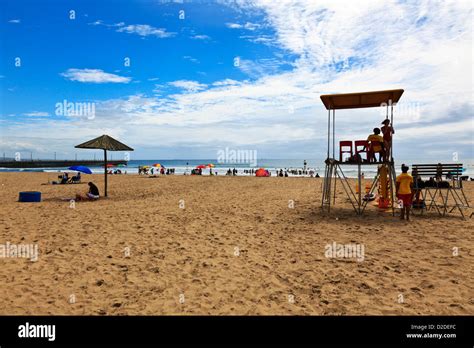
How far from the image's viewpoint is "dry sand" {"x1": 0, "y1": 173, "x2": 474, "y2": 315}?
3.89 metres

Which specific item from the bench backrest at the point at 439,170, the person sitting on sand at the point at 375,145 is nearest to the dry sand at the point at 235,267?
the bench backrest at the point at 439,170

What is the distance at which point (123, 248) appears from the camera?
6.20 m

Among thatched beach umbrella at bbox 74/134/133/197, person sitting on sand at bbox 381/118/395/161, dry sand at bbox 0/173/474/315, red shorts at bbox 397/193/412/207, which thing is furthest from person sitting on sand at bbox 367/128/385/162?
thatched beach umbrella at bbox 74/134/133/197

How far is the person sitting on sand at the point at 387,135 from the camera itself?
9.38 meters

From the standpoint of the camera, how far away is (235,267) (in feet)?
17.1

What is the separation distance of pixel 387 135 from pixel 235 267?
23.2 feet

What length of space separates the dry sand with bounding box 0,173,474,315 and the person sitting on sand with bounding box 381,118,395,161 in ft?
6.67

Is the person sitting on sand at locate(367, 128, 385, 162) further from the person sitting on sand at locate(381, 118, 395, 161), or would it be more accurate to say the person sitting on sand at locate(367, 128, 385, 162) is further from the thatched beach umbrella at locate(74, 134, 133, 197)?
the thatched beach umbrella at locate(74, 134, 133, 197)

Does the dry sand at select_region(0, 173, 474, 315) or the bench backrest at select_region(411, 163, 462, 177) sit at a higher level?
the bench backrest at select_region(411, 163, 462, 177)

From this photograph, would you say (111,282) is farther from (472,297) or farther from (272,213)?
(272,213)

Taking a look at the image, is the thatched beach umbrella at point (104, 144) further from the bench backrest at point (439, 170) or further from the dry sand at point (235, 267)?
the bench backrest at point (439, 170)

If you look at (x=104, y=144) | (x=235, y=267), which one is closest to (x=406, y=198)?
(x=235, y=267)
